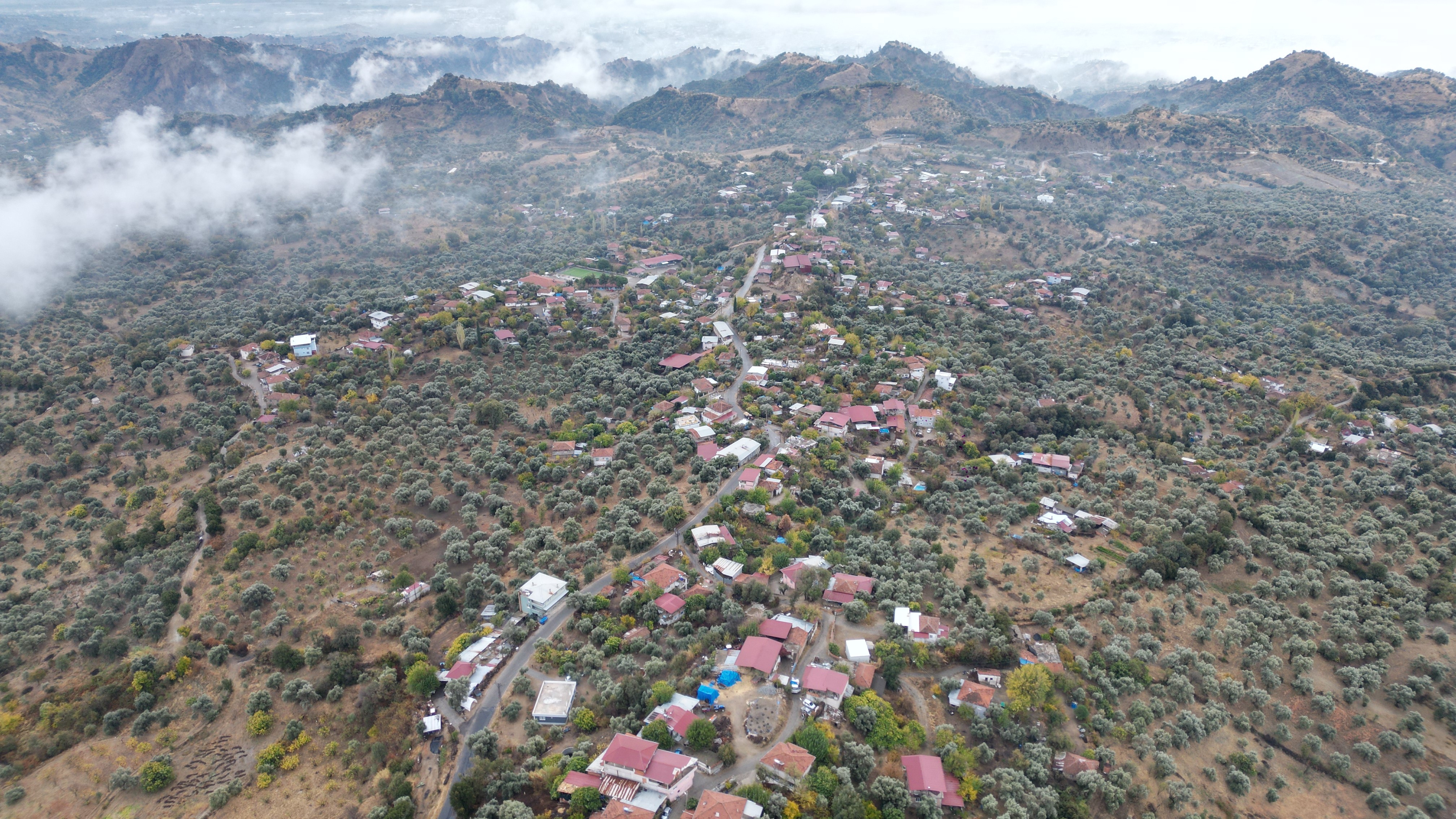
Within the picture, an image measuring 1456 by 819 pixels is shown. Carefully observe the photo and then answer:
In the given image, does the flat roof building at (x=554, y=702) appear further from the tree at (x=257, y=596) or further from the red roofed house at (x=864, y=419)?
the red roofed house at (x=864, y=419)

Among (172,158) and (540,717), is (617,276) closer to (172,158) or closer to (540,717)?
(540,717)

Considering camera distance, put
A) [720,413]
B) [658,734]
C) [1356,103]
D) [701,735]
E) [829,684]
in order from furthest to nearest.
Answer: [1356,103]
[720,413]
[829,684]
[658,734]
[701,735]

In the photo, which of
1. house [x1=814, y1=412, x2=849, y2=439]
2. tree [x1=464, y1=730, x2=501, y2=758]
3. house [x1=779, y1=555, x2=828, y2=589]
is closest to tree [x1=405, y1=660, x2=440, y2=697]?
tree [x1=464, y1=730, x2=501, y2=758]

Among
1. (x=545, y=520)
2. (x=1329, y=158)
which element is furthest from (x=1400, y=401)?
(x=1329, y=158)

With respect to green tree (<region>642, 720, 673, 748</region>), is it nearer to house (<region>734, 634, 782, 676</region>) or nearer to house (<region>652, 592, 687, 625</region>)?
house (<region>734, 634, 782, 676</region>)

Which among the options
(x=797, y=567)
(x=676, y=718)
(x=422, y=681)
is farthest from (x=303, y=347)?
(x=676, y=718)

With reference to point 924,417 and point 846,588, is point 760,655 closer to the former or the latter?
point 846,588
